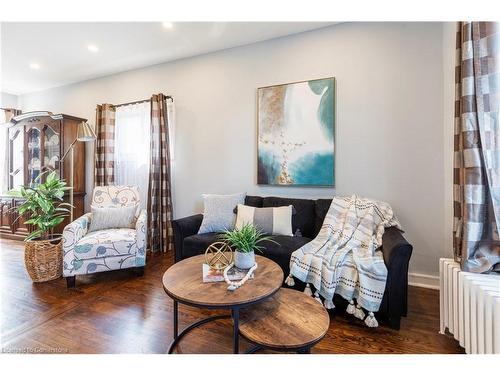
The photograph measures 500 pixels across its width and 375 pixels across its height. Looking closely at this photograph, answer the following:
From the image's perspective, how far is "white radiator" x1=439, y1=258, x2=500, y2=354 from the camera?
106cm

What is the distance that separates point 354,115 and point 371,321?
6.12 feet

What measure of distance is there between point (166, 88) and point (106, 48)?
794 mm

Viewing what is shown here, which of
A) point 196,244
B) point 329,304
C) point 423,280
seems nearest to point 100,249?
point 196,244

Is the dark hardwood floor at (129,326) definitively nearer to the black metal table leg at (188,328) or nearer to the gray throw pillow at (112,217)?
the black metal table leg at (188,328)

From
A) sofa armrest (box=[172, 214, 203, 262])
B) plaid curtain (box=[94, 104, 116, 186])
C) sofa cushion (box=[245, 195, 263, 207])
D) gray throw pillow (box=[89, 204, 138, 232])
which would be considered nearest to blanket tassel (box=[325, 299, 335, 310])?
sofa cushion (box=[245, 195, 263, 207])

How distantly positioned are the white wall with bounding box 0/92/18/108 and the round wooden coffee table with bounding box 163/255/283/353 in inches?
213

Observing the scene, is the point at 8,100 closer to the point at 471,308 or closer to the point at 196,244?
the point at 196,244

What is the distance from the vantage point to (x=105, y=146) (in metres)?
3.65

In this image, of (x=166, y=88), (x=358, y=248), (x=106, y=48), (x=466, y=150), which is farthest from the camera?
(x=166, y=88)

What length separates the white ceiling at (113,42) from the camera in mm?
2539

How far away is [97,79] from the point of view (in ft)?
12.8

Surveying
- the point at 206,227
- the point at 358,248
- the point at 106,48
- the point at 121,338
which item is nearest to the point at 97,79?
the point at 106,48

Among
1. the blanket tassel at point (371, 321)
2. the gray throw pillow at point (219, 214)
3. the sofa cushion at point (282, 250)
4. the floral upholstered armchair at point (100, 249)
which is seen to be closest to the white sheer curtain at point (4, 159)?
the floral upholstered armchair at point (100, 249)
